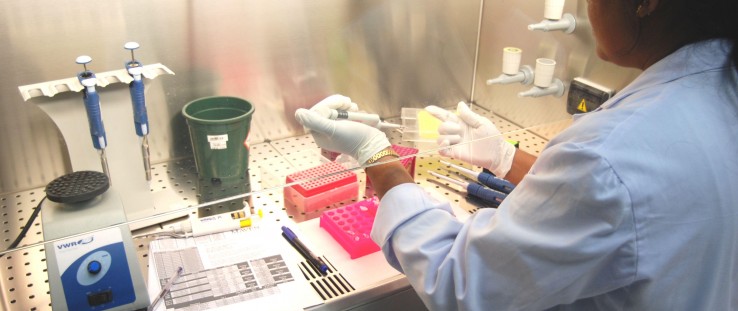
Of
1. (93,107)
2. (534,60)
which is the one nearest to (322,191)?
(93,107)

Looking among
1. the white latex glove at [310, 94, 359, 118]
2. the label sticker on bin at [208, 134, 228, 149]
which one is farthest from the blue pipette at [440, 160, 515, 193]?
the label sticker on bin at [208, 134, 228, 149]

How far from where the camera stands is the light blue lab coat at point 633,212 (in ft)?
2.50

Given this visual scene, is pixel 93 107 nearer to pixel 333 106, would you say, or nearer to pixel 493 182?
pixel 333 106

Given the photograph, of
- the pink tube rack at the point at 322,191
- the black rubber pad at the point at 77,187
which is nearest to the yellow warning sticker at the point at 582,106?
the pink tube rack at the point at 322,191

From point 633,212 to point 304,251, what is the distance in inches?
27.2

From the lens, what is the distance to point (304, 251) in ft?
4.10

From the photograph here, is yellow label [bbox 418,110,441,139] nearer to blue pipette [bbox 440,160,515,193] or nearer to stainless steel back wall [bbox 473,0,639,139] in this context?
blue pipette [bbox 440,160,515,193]

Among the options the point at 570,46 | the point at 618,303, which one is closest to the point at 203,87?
the point at 570,46

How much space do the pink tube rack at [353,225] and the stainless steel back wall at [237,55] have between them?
0.22 m

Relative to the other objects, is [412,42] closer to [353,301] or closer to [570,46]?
[570,46]

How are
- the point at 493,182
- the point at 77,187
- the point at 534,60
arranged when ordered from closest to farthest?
the point at 77,187
the point at 493,182
the point at 534,60

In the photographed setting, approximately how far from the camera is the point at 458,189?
1.52 meters

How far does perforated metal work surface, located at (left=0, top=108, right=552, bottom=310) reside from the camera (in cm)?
109

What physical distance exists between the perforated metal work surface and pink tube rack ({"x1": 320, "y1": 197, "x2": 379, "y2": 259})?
0.07m
